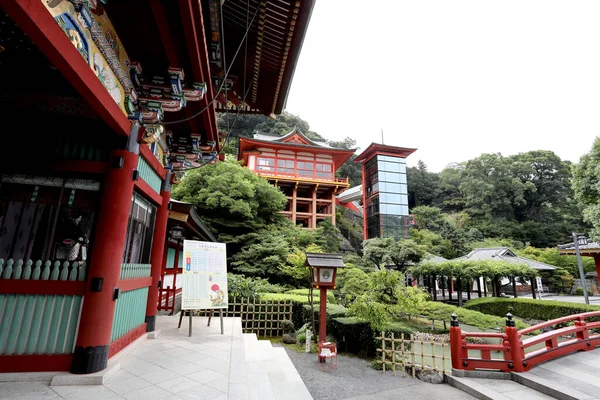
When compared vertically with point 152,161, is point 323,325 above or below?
below

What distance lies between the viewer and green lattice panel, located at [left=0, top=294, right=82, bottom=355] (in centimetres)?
306

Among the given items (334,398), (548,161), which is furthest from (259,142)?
(548,161)

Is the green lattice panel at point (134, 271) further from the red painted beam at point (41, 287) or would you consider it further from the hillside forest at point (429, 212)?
the hillside forest at point (429, 212)

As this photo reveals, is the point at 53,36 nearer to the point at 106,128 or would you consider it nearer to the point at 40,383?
the point at 106,128

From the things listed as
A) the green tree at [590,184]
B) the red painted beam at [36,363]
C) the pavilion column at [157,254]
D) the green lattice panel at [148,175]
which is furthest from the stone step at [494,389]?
the green tree at [590,184]

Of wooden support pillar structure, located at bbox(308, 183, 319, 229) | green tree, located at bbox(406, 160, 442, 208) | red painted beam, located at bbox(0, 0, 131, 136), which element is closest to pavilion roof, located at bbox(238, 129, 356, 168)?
wooden support pillar structure, located at bbox(308, 183, 319, 229)

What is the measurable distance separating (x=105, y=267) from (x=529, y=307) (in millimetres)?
19547

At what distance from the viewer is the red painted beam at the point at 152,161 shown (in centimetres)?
426

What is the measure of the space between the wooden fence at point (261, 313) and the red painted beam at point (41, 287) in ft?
22.2

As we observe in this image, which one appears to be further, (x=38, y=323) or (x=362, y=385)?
(x=362, y=385)

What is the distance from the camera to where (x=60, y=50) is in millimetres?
2213

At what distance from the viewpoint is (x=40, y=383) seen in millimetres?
2951

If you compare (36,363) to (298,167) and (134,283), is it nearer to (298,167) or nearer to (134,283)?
(134,283)

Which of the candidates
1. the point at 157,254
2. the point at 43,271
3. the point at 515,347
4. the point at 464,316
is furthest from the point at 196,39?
the point at 464,316
